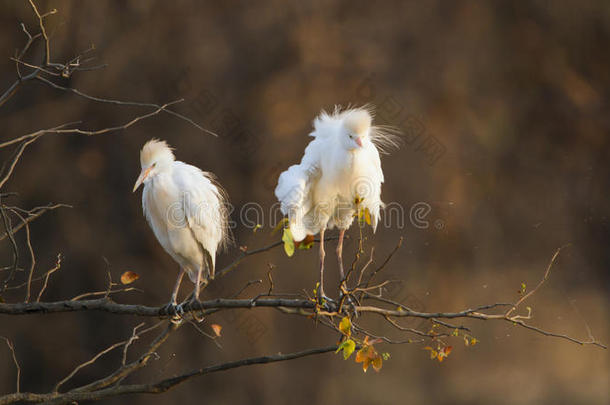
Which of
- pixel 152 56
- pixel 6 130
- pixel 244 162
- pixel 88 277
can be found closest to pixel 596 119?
pixel 244 162

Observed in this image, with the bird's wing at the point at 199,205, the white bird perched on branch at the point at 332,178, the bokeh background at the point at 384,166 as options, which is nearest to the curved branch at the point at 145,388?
the white bird perched on branch at the point at 332,178

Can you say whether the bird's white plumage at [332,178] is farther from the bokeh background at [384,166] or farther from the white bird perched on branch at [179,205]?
the bokeh background at [384,166]

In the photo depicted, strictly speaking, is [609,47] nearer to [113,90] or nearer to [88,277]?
[113,90]

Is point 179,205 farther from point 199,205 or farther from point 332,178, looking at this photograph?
point 332,178

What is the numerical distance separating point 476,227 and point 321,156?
1.45m

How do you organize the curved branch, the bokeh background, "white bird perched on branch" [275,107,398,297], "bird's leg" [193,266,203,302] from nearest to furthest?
the curved branch → "white bird perched on branch" [275,107,398,297] → "bird's leg" [193,266,203,302] → the bokeh background

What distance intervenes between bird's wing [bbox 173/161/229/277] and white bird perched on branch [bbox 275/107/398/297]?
0.28 metres

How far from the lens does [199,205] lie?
7.28 ft

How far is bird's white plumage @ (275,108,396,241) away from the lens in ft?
6.66

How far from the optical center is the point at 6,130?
10.5 feet

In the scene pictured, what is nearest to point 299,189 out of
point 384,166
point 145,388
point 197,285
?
point 197,285

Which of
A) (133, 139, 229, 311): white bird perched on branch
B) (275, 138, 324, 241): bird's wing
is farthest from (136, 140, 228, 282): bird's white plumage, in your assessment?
(275, 138, 324, 241): bird's wing

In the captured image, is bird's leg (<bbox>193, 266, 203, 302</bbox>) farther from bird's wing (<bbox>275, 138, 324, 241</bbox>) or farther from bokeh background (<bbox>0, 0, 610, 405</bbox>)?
bokeh background (<bbox>0, 0, 610, 405</bbox>)

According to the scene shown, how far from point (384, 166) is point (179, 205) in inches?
54.9
